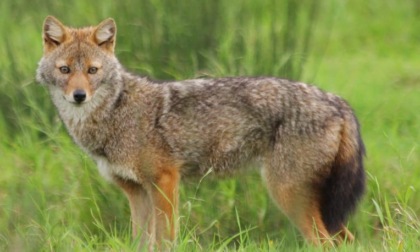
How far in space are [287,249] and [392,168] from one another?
A: 2.06m

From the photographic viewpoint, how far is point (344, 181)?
7148 millimetres

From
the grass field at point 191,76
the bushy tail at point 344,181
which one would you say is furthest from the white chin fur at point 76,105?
the bushy tail at point 344,181

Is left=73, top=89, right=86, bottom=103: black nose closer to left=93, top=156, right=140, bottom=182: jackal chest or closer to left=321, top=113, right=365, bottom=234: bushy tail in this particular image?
left=93, top=156, right=140, bottom=182: jackal chest

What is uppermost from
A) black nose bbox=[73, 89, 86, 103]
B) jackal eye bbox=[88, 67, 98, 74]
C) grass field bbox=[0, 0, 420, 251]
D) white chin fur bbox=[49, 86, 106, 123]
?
jackal eye bbox=[88, 67, 98, 74]

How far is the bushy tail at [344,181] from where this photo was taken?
716cm

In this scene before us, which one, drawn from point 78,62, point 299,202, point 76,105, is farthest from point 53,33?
point 299,202

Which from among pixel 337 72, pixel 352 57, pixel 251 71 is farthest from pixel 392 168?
pixel 352 57

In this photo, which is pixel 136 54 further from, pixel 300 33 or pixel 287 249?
pixel 287 249

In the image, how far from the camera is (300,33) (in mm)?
8852

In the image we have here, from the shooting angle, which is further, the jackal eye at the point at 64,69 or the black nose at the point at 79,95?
the jackal eye at the point at 64,69

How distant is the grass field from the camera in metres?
7.62

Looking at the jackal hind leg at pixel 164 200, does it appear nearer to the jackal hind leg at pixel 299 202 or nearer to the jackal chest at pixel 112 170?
the jackal chest at pixel 112 170

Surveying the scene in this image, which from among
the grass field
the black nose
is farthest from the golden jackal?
the grass field

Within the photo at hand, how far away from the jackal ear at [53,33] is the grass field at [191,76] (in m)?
0.90
